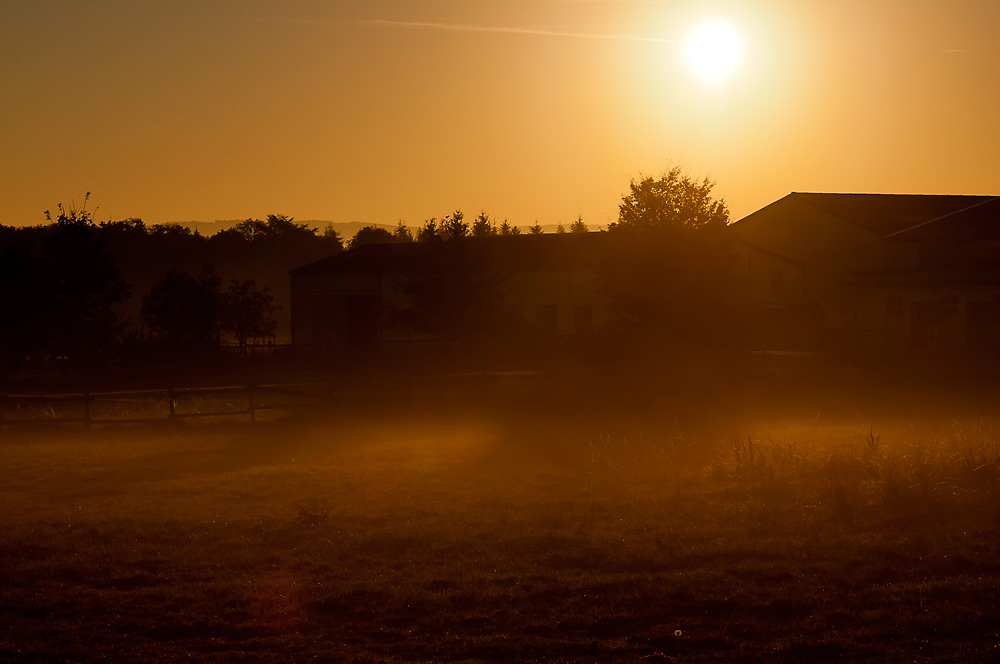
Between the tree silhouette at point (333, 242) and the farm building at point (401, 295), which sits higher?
the tree silhouette at point (333, 242)

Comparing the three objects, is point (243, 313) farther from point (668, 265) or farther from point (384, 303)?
point (668, 265)

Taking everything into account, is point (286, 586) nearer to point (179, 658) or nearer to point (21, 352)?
point (179, 658)

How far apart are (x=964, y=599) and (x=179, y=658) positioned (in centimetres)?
683

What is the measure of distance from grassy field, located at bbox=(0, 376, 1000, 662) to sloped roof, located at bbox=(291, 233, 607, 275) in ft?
110

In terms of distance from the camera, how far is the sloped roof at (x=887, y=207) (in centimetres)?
5817

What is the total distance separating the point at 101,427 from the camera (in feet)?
79.3

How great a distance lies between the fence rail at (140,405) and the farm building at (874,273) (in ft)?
89.6

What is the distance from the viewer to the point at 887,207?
216 ft

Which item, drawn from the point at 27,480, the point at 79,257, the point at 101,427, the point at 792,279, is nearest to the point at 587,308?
the point at 792,279

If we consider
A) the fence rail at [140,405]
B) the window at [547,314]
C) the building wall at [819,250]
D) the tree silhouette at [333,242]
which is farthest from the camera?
the tree silhouette at [333,242]

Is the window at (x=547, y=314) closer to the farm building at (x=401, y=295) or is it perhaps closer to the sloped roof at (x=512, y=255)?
A: the farm building at (x=401, y=295)

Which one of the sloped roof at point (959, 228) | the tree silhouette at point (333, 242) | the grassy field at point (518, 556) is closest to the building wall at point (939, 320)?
the sloped roof at point (959, 228)

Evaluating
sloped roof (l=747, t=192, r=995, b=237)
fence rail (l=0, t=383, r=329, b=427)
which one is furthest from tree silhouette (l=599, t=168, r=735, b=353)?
sloped roof (l=747, t=192, r=995, b=237)

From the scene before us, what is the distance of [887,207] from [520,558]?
62593mm
